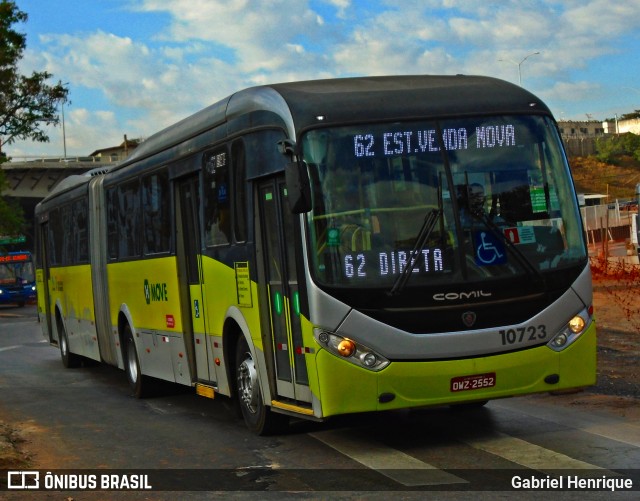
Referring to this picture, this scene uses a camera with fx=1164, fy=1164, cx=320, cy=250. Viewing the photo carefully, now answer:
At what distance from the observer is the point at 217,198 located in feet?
39.2

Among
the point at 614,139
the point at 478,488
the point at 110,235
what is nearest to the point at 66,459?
the point at 478,488

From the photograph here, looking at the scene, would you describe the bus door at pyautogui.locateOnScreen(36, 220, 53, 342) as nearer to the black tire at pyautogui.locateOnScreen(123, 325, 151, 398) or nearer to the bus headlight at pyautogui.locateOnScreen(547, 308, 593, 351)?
the black tire at pyautogui.locateOnScreen(123, 325, 151, 398)

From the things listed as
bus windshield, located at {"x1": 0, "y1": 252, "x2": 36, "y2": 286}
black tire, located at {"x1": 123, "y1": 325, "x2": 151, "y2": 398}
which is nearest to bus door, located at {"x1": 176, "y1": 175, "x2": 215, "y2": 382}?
black tire, located at {"x1": 123, "y1": 325, "x2": 151, "y2": 398}

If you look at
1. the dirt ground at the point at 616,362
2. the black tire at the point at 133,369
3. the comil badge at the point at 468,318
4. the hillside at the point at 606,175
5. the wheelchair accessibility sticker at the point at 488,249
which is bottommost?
the dirt ground at the point at 616,362

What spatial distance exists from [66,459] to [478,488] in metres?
4.08

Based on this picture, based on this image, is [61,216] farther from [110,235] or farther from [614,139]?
[614,139]

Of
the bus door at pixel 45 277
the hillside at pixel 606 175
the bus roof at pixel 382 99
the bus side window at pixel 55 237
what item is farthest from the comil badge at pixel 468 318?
the hillside at pixel 606 175

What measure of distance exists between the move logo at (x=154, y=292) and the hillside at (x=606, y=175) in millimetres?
102501

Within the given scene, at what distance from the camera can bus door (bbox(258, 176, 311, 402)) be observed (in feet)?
32.7

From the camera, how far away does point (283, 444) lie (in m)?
10.7

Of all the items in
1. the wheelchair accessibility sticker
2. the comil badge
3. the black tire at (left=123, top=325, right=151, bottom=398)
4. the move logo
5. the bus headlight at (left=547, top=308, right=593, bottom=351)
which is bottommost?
the black tire at (left=123, top=325, right=151, bottom=398)

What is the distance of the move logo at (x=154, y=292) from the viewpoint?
14.1 metres

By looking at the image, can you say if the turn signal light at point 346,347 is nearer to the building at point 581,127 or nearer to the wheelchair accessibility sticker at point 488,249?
the wheelchair accessibility sticker at point 488,249

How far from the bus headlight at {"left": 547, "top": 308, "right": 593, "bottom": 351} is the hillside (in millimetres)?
106208
